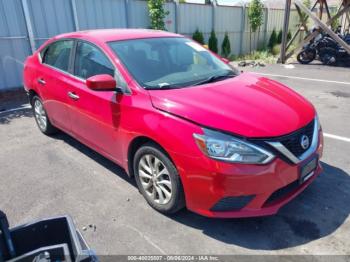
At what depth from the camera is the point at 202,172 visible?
2412 mm

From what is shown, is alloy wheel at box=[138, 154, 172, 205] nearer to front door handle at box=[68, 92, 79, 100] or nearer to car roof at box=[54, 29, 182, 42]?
front door handle at box=[68, 92, 79, 100]

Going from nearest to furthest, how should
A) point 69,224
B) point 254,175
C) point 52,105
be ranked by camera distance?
point 69,224 → point 254,175 → point 52,105

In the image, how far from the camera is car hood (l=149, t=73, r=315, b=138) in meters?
2.45

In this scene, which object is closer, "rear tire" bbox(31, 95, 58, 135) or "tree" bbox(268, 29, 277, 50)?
"rear tire" bbox(31, 95, 58, 135)

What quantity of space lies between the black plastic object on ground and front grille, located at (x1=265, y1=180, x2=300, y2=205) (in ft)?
4.97

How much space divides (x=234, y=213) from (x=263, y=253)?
1.28 ft

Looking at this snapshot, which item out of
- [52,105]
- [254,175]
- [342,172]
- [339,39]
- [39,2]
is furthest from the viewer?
[339,39]

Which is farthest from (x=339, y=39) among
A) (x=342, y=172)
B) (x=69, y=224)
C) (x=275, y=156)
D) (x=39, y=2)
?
(x=69, y=224)

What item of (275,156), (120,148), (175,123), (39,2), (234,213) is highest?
(39,2)

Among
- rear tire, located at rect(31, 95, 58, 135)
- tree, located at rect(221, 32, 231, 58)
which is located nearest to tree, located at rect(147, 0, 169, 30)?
tree, located at rect(221, 32, 231, 58)

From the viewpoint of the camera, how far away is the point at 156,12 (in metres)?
11.5

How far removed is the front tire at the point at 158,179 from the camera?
268 cm

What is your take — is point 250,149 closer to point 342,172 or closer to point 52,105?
point 342,172

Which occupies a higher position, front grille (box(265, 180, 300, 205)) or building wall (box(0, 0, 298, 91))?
building wall (box(0, 0, 298, 91))
